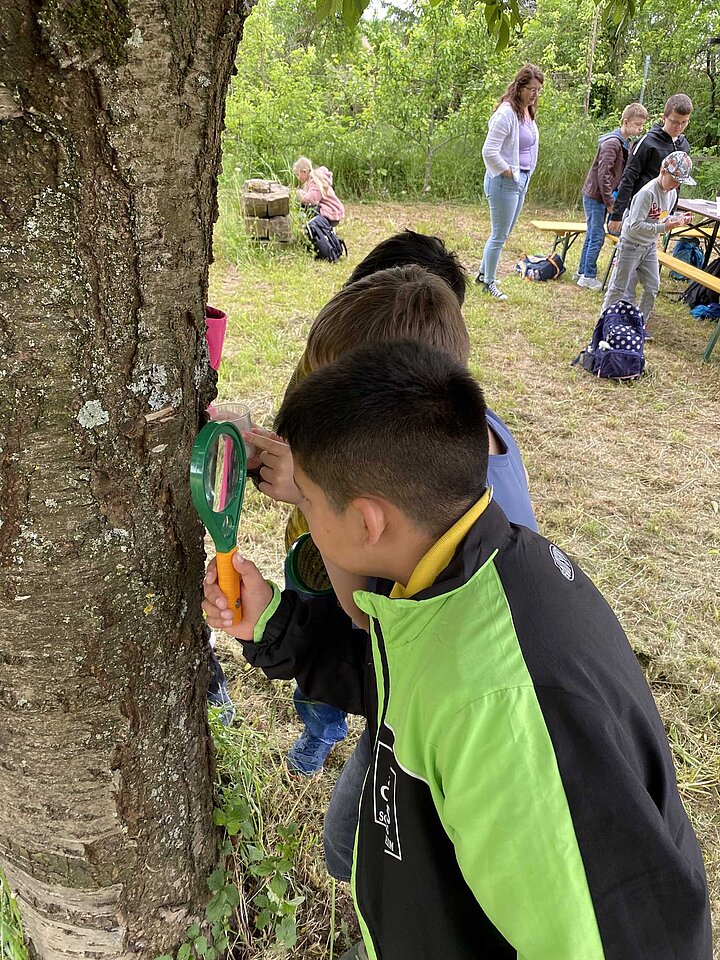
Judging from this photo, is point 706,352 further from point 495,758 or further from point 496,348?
point 495,758

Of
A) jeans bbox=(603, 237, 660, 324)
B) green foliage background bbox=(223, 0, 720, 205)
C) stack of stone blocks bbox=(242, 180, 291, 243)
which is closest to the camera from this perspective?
jeans bbox=(603, 237, 660, 324)

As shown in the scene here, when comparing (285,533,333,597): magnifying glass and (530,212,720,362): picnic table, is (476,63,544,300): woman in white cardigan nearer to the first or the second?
(530,212,720,362): picnic table

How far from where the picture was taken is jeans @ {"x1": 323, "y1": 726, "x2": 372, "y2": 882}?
159cm

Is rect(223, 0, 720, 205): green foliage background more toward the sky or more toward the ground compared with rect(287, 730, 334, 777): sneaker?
more toward the sky

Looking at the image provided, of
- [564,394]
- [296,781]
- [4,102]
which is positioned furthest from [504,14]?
[564,394]

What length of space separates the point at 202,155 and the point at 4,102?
0.27 meters

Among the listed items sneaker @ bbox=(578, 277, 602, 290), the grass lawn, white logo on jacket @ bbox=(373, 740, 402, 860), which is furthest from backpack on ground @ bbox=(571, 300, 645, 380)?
white logo on jacket @ bbox=(373, 740, 402, 860)

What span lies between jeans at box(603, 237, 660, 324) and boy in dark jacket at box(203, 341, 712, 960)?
4906mm

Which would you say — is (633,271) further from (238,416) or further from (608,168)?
(238,416)

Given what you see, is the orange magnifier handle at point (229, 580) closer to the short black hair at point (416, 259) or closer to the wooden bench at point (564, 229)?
the short black hair at point (416, 259)

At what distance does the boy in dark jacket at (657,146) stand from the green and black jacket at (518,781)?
5905 mm

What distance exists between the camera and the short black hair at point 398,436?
39.9 inches

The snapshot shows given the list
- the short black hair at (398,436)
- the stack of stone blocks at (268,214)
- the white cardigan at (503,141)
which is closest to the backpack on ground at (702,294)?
the white cardigan at (503,141)

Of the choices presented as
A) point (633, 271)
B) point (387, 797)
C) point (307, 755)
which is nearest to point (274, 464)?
point (387, 797)
